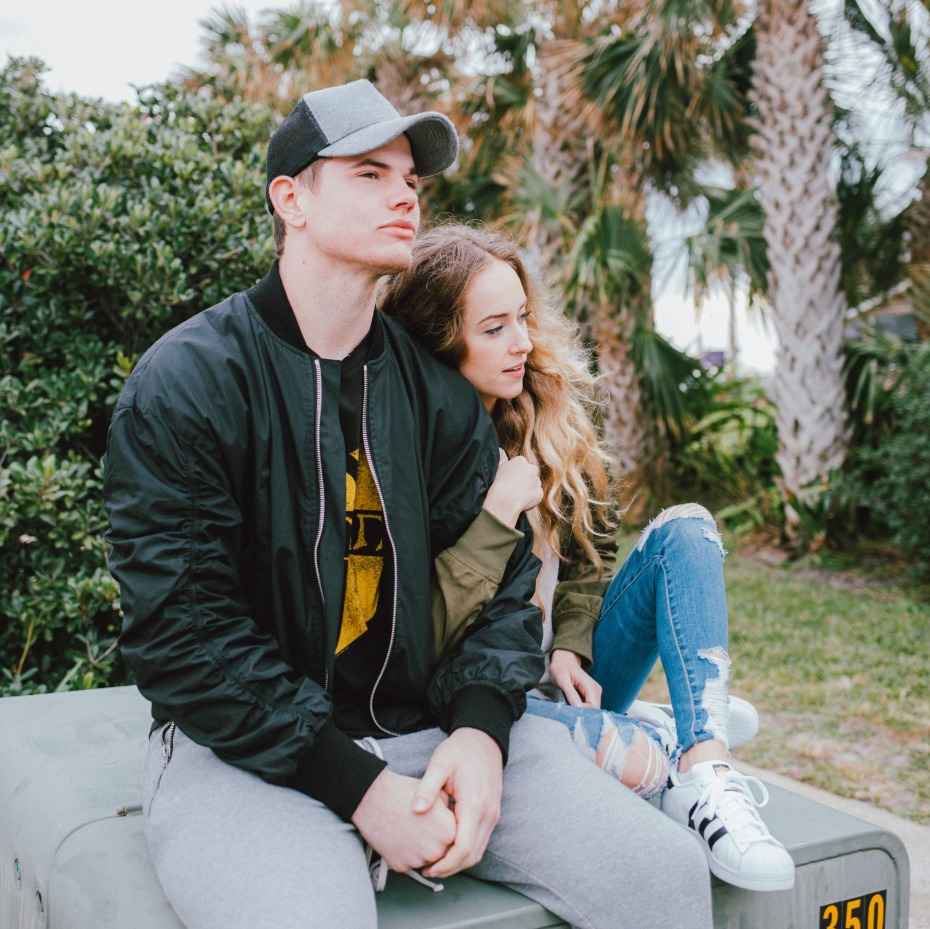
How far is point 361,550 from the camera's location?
81.4 inches

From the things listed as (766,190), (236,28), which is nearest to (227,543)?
(766,190)

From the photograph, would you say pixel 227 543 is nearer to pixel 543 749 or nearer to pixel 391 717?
pixel 391 717

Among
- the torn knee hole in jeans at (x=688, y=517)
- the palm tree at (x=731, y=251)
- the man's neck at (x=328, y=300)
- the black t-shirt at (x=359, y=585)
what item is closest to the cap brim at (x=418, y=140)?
the man's neck at (x=328, y=300)

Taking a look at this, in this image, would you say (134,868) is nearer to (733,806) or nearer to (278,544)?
(278,544)

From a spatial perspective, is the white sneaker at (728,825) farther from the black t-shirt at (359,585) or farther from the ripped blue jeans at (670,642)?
the black t-shirt at (359,585)

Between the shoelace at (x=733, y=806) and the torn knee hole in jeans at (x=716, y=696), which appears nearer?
the shoelace at (x=733, y=806)

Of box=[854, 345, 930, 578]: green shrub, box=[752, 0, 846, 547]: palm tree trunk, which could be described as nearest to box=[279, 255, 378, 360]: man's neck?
box=[854, 345, 930, 578]: green shrub

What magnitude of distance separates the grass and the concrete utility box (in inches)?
68.5

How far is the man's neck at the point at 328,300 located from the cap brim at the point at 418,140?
24cm

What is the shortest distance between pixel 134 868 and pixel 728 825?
117 cm

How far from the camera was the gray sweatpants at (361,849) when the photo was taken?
157 cm

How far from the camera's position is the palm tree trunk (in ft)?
25.7

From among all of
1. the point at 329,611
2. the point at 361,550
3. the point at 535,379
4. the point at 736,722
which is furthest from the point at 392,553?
the point at 736,722

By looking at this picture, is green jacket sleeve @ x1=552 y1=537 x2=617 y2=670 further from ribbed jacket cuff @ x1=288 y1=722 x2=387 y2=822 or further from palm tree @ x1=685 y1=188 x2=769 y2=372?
palm tree @ x1=685 y1=188 x2=769 y2=372
